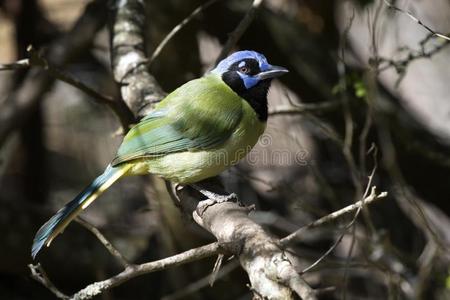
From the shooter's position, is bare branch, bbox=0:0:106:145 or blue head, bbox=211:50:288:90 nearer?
blue head, bbox=211:50:288:90

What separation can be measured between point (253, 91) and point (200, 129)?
462mm

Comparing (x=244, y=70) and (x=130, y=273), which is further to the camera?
(x=244, y=70)

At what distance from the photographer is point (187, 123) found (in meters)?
4.49

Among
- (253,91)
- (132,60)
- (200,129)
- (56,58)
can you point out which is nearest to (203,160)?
(200,129)

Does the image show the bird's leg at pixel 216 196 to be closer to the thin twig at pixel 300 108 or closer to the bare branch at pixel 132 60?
the bare branch at pixel 132 60

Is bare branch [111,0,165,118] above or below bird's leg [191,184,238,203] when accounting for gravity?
above

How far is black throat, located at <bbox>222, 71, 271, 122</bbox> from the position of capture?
457cm

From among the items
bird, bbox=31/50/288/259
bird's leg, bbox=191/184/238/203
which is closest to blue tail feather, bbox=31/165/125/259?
bird, bbox=31/50/288/259

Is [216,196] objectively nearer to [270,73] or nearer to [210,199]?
[210,199]

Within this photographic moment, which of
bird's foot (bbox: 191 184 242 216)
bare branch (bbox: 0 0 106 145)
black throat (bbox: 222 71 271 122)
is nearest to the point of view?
bird's foot (bbox: 191 184 242 216)

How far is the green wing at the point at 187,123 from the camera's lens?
13.9ft

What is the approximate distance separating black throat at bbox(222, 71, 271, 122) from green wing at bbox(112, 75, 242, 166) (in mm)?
69

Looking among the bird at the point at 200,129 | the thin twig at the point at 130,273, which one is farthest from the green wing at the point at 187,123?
the thin twig at the point at 130,273

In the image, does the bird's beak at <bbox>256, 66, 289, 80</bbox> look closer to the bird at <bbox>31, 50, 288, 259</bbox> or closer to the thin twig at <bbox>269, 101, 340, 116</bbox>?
the bird at <bbox>31, 50, 288, 259</bbox>
